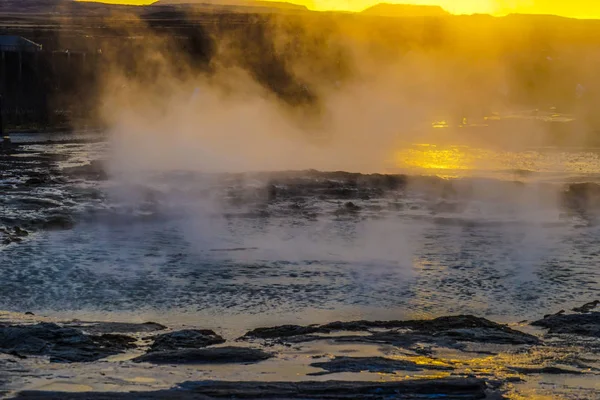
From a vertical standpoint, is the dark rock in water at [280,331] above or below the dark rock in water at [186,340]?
below

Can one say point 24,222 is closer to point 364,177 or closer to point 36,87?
point 364,177

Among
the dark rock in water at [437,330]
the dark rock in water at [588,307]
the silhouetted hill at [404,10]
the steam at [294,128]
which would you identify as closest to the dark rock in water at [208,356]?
the dark rock in water at [437,330]

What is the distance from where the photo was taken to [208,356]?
6.80 metres

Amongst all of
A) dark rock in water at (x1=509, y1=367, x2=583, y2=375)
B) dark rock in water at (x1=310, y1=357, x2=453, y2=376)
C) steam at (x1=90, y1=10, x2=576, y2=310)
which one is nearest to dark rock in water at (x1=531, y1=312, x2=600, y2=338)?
dark rock in water at (x1=509, y1=367, x2=583, y2=375)

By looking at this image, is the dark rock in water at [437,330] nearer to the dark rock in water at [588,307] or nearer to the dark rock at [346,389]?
the dark rock in water at [588,307]

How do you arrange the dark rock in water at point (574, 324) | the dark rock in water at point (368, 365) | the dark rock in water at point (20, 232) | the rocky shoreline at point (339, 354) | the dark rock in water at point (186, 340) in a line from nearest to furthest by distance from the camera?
1. the rocky shoreline at point (339, 354)
2. the dark rock in water at point (368, 365)
3. the dark rock in water at point (186, 340)
4. the dark rock in water at point (574, 324)
5. the dark rock in water at point (20, 232)

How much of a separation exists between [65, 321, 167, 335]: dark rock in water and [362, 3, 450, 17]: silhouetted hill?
710 inches

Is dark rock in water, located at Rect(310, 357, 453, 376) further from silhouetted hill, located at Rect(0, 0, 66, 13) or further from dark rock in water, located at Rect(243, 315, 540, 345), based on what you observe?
silhouetted hill, located at Rect(0, 0, 66, 13)

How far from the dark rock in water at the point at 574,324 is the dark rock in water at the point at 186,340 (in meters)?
2.55

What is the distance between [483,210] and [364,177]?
11.3 ft

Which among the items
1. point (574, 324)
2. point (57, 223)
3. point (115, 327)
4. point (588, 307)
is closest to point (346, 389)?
point (115, 327)

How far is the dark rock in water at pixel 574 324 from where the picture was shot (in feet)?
25.6

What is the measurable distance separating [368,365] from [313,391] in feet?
2.40

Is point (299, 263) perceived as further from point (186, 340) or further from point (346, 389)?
point (346, 389)
